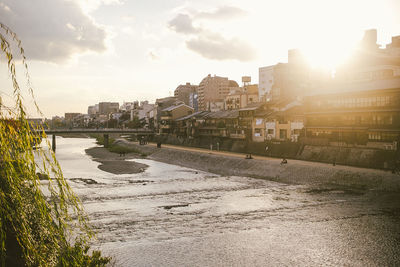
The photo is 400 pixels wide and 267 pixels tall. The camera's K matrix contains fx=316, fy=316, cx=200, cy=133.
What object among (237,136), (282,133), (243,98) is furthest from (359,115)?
(243,98)

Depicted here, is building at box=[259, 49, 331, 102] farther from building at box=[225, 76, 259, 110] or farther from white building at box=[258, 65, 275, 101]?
building at box=[225, 76, 259, 110]

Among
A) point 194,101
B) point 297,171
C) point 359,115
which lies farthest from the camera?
point 194,101

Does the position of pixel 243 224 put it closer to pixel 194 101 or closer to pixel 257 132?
pixel 257 132

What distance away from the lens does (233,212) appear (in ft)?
70.4

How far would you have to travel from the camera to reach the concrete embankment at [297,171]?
85.9ft

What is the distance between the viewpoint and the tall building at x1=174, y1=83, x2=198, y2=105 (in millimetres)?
118188

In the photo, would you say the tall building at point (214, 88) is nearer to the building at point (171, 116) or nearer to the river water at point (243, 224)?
the building at point (171, 116)

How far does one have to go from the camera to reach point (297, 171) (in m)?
31.8

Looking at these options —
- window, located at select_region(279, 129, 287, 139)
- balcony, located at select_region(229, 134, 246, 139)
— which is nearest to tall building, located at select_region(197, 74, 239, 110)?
balcony, located at select_region(229, 134, 246, 139)

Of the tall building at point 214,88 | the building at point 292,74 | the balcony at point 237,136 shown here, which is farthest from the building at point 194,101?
the balcony at point 237,136

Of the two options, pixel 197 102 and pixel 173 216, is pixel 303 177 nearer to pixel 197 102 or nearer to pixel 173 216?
pixel 173 216

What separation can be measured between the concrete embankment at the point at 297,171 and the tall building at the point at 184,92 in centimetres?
7191

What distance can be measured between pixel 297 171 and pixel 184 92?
3578 inches

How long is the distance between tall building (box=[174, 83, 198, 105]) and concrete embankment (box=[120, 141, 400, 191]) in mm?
71905
